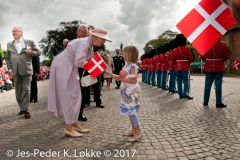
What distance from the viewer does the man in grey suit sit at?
Result: 5746 millimetres

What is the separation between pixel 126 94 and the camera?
151 inches

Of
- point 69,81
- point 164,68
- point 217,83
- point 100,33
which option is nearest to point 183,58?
point 217,83

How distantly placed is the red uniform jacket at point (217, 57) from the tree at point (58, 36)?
146ft

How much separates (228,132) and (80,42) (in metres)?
Result: 2.97

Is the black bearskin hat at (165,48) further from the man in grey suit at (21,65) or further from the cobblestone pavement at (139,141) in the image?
the man in grey suit at (21,65)

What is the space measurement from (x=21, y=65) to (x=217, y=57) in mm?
5241

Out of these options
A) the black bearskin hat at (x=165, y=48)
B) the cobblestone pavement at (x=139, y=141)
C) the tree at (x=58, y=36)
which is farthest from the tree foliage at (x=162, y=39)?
the cobblestone pavement at (x=139, y=141)

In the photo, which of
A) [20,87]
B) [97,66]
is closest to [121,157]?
[97,66]

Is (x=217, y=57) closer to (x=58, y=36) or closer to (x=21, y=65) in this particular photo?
(x=21, y=65)

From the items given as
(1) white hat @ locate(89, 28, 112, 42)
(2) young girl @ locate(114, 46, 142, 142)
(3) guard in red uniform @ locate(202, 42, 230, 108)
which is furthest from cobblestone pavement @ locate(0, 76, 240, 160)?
(1) white hat @ locate(89, 28, 112, 42)

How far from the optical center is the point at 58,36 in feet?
166

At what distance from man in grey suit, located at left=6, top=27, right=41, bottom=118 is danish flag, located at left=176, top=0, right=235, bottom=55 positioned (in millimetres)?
4479

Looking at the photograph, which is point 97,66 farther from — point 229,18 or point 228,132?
point 228,132

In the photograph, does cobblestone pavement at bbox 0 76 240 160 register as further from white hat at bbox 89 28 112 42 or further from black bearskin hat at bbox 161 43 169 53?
black bearskin hat at bbox 161 43 169 53
